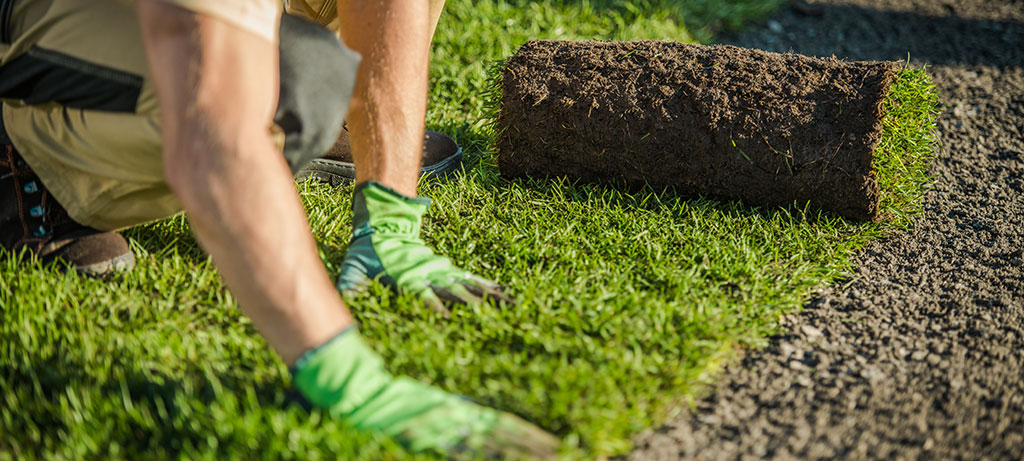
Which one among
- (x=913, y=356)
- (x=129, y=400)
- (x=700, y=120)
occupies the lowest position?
(x=129, y=400)

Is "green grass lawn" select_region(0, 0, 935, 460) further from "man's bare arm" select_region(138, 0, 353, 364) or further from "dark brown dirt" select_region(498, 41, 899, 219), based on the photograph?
"man's bare arm" select_region(138, 0, 353, 364)

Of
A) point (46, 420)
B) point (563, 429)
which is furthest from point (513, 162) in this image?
point (46, 420)

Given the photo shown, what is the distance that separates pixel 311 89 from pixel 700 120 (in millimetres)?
1331

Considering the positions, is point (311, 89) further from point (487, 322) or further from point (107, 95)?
point (487, 322)

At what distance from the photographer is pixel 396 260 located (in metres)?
2.01

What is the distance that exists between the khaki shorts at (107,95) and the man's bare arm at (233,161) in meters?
0.33

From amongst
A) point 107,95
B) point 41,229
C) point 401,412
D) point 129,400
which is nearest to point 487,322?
point 401,412

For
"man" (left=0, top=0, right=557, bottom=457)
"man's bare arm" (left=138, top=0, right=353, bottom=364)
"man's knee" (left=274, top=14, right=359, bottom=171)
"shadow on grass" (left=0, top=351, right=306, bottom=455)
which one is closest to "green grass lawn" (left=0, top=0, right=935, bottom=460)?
"shadow on grass" (left=0, top=351, right=306, bottom=455)

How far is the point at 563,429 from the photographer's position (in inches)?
61.6

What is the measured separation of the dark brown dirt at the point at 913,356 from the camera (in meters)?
1.63

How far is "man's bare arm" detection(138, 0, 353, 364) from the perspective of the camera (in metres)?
1.34

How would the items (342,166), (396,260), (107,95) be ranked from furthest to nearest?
(342,166)
(396,260)
(107,95)

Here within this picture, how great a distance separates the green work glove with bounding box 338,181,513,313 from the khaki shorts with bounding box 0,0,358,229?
0.96 feet

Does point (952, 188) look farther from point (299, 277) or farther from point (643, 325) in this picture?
point (299, 277)
